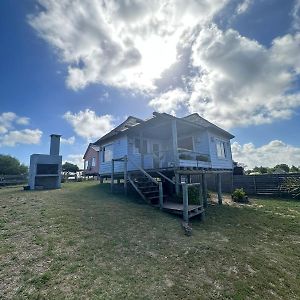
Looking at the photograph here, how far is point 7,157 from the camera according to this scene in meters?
29.6

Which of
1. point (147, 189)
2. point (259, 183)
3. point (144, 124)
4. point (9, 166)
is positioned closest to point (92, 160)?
point (9, 166)

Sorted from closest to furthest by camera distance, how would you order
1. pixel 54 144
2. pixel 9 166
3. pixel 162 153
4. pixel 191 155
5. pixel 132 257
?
pixel 132 257 < pixel 191 155 < pixel 162 153 < pixel 54 144 < pixel 9 166

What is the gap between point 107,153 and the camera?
2031 centimetres

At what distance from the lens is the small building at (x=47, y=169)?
1658cm

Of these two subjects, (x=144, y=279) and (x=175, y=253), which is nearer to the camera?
(x=144, y=279)

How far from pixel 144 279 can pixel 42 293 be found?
209 centimetres

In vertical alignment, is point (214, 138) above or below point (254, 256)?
above

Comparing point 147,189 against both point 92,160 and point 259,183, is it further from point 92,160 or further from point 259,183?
point 92,160

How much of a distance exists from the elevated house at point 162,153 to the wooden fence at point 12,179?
32.5 feet

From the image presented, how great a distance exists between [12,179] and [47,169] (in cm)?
984

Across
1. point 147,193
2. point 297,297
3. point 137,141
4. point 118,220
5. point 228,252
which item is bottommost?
point 297,297

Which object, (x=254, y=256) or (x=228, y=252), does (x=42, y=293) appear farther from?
(x=254, y=256)

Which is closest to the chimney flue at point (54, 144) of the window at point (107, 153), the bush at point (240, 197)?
the window at point (107, 153)

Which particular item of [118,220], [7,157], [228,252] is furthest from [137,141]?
[7,157]
